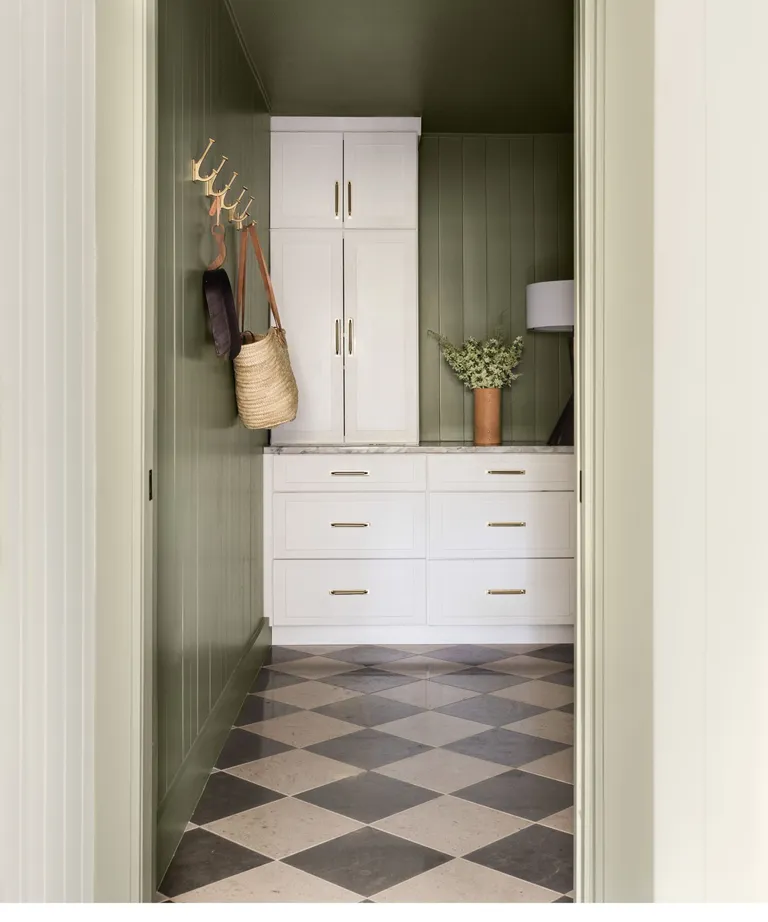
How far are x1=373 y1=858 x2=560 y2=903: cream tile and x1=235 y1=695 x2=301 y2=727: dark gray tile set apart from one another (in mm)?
1334

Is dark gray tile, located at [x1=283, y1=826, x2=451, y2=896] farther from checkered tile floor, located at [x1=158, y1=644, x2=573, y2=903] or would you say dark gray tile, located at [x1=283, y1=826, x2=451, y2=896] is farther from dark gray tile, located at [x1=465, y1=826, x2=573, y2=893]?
dark gray tile, located at [x1=465, y1=826, x2=573, y2=893]

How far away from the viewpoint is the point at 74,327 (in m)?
1.54

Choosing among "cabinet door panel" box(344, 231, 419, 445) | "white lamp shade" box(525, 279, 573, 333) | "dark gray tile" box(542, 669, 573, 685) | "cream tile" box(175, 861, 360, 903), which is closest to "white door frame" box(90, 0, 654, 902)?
"cream tile" box(175, 861, 360, 903)

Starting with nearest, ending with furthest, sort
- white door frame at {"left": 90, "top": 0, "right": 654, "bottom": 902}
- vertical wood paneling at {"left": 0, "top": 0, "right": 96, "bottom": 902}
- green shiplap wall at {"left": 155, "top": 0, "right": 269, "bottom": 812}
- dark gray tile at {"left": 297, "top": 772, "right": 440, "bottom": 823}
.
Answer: vertical wood paneling at {"left": 0, "top": 0, "right": 96, "bottom": 902} < white door frame at {"left": 90, "top": 0, "right": 654, "bottom": 902} < green shiplap wall at {"left": 155, "top": 0, "right": 269, "bottom": 812} < dark gray tile at {"left": 297, "top": 772, "right": 440, "bottom": 823}

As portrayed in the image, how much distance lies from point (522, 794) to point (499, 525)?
195 cm

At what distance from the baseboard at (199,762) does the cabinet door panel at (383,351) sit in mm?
1332

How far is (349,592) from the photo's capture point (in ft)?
15.1

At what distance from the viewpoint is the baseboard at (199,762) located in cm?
234

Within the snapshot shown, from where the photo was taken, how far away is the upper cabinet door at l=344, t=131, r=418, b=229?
485cm

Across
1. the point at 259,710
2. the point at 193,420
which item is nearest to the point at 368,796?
the point at 259,710

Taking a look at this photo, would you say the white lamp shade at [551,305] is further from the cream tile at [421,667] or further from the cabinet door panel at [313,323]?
the cream tile at [421,667]

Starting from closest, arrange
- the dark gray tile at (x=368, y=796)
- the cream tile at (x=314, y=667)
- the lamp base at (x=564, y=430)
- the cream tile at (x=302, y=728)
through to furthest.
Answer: the dark gray tile at (x=368, y=796), the cream tile at (x=302, y=728), the cream tile at (x=314, y=667), the lamp base at (x=564, y=430)

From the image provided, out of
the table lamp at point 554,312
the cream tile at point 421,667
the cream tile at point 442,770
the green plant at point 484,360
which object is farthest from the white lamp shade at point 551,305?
the cream tile at point 442,770
